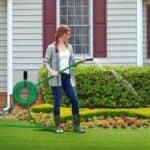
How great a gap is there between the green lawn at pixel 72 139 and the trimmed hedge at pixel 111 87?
156 inches

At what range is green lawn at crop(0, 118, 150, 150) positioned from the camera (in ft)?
34.1

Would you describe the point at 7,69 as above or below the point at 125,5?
below

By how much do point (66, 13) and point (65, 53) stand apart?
6.22m

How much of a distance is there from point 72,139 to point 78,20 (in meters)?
7.41

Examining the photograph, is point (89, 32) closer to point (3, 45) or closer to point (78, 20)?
point (78, 20)

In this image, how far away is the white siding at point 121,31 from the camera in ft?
58.7

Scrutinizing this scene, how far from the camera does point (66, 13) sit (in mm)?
18188

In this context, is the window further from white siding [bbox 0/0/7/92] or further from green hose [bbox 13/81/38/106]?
green hose [bbox 13/81/38/106]

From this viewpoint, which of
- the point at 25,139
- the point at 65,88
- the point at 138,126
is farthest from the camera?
the point at 138,126

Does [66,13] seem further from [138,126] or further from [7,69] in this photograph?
[138,126]

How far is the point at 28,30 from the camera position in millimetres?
17953

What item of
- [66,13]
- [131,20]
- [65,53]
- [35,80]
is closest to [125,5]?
[131,20]

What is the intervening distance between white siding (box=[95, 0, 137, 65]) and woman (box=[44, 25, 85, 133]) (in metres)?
5.83

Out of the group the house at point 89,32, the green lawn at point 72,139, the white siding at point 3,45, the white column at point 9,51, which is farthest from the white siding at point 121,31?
the green lawn at point 72,139
